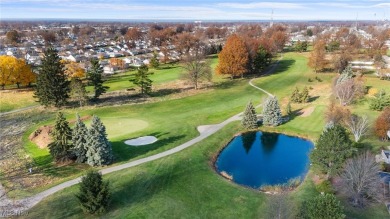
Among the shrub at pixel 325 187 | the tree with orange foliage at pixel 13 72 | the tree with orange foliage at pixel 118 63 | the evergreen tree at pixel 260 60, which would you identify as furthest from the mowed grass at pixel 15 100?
the shrub at pixel 325 187

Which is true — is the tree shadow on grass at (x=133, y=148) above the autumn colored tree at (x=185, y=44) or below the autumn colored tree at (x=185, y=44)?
below

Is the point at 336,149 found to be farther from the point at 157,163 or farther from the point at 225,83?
the point at 225,83

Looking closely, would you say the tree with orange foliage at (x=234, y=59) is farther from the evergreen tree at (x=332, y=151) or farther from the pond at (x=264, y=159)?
the evergreen tree at (x=332, y=151)

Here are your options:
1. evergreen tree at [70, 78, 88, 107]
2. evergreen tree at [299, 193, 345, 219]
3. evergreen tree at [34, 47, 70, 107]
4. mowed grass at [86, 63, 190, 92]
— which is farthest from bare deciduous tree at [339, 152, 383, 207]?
mowed grass at [86, 63, 190, 92]

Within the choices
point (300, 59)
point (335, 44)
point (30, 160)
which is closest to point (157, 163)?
point (30, 160)

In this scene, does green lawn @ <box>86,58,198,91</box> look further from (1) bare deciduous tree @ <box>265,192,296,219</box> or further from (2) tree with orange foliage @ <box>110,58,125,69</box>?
(1) bare deciduous tree @ <box>265,192,296,219</box>

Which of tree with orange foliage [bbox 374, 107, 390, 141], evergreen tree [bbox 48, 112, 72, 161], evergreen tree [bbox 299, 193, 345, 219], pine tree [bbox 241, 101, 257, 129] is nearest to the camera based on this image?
evergreen tree [bbox 299, 193, 345, 219]
